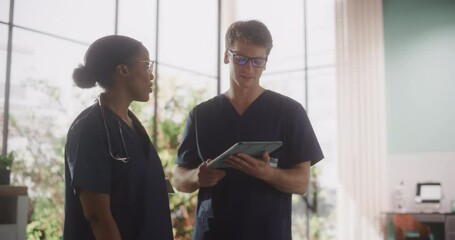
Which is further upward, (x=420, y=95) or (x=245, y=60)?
(x=420, y=95)

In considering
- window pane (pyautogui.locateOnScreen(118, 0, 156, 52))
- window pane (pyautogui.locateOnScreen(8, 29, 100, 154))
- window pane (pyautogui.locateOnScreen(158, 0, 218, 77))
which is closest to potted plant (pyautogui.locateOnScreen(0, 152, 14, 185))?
window pane (pyautogui.locateOnScreen(8, 29, 100, 154))

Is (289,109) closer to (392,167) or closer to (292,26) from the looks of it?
(392,167)

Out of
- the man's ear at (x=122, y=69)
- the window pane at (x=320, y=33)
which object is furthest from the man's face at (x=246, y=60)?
the window pane at (x=320, y=33)

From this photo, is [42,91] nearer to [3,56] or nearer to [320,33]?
[3,56]

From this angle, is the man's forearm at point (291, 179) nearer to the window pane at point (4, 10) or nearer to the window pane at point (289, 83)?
the window pane at point (4, 10)

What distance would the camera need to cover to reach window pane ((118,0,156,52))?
19.6 feet

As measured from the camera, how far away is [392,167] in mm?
5855

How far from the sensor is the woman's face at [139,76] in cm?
149

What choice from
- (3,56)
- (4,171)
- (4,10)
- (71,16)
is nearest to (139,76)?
(4,171)

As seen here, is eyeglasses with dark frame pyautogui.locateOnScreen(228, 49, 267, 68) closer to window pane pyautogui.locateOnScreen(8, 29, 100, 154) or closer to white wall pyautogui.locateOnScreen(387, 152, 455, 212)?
window pane pyautogui.locateOnScreen(8, 29, 100, 154)

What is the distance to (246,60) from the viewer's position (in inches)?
70.2

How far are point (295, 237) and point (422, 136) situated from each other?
1.95 m

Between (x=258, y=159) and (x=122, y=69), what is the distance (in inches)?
20.2

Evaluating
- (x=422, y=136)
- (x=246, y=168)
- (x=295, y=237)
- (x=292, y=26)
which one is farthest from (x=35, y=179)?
(x=246, y=168)
